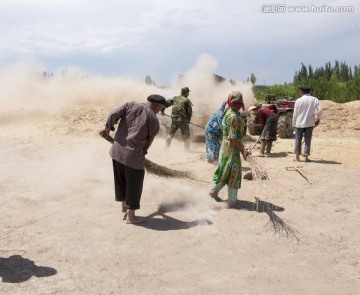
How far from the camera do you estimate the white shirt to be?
831 cm

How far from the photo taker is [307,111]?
Answer: 8.33 m

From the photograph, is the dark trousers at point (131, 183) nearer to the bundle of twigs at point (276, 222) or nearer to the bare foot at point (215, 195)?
the bare foot at point (215, 195)

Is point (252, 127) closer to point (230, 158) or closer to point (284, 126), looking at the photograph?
point (284, 126)

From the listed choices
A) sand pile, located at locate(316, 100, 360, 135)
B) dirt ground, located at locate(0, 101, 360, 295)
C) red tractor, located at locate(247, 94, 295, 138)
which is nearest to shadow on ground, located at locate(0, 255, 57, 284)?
dirt ground, located at locate(0, 101, 360, 295)

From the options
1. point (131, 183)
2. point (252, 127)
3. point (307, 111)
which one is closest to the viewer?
point (131, 183)

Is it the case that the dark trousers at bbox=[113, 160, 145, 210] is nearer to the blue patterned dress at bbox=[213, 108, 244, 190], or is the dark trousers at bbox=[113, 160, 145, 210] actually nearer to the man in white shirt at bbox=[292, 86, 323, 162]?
the blue patterned dress at bbox=[213, 108, 244, 190]

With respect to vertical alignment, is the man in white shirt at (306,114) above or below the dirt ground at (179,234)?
above

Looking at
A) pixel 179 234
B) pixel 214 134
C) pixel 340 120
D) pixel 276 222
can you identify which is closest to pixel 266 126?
pixel 214 134

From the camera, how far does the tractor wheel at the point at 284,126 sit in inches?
522

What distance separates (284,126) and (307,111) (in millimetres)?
4984

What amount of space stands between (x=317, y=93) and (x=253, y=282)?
40.7 metres

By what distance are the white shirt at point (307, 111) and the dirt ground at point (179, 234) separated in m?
0.89

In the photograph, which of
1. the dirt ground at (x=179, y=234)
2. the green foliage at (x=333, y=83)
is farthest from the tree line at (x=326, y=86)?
the dirt ground at (x=179, y=234)

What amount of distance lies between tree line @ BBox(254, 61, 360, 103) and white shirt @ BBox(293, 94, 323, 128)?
241 inches
